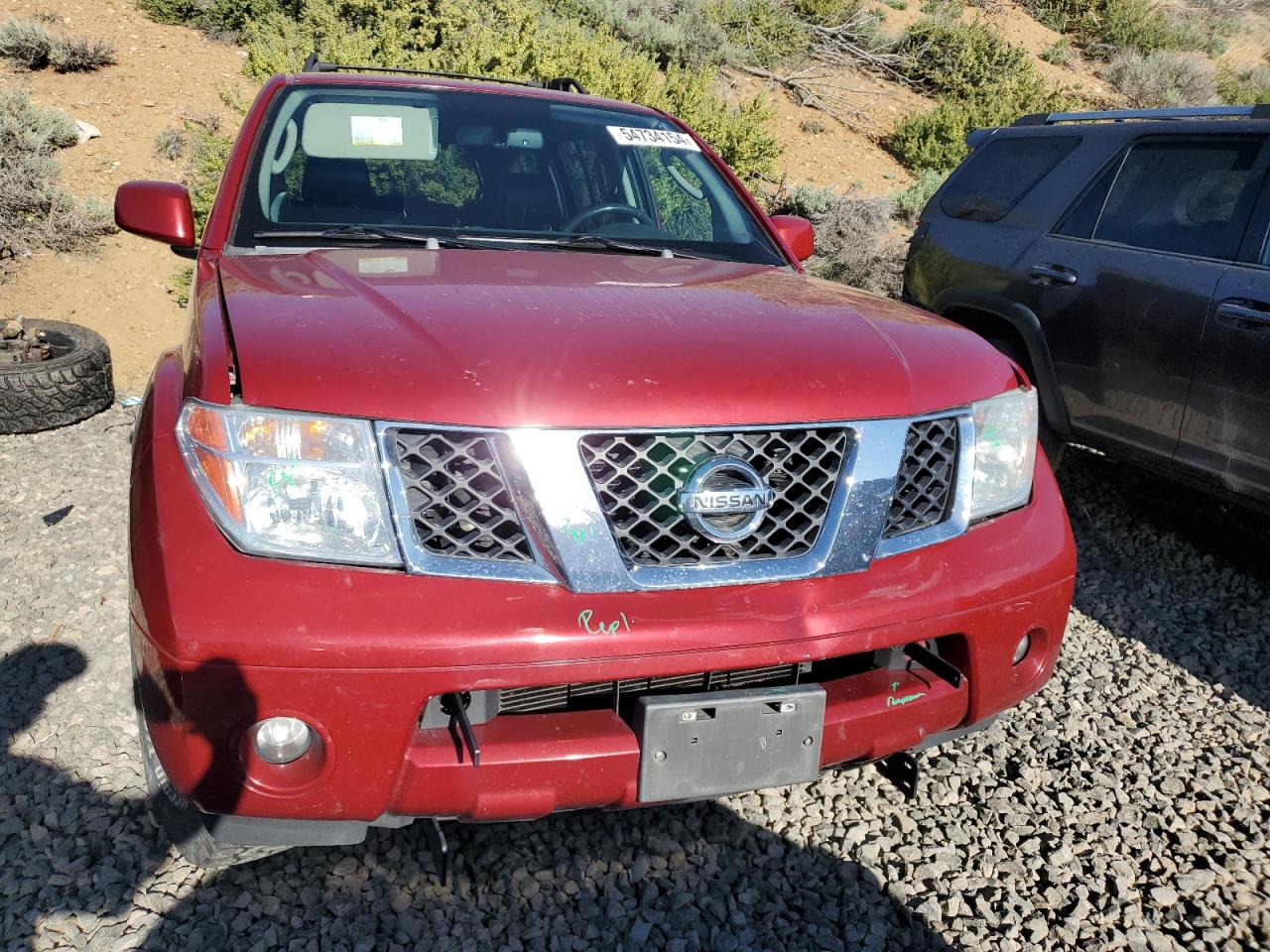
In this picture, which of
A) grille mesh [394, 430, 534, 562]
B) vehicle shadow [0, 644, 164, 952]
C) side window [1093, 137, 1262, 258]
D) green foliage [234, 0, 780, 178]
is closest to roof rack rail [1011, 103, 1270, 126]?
side window [1093, 137, 1262, 258]

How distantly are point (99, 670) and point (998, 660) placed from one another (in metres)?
2.61

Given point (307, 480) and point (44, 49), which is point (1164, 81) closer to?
point (44, 49)

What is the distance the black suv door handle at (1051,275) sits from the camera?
14.1ft

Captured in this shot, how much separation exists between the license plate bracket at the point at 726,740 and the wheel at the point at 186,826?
2.42 ft

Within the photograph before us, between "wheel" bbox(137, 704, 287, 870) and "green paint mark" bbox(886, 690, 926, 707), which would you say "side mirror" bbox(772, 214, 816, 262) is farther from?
→ "wheel" bbox(137, 704, 287, 870)

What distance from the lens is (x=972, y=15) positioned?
21844mm

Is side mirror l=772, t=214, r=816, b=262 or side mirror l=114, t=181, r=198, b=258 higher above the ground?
side mirror l=114, t=181, r=198, b=258

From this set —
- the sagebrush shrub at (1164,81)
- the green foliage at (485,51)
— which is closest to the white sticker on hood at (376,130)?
the green foliage at (485,51)

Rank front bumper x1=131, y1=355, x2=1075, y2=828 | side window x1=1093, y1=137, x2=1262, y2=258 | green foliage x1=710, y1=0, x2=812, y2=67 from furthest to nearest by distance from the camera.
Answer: green foliage x1=710, y1=0, x2=812, y2=67
side window x1=1093, y1=137, x2=1262, y2=258
front bumper x1=131, y1=355, x2=1075, y2=828

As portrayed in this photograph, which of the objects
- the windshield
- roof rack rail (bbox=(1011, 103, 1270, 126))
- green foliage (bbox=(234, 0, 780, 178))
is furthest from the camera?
green foliage (bbox=(234, 0, 780, 178))

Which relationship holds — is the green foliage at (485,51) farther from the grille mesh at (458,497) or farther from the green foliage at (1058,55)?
the green foliage at (1058,55)

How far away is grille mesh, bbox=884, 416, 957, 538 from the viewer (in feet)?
6.83

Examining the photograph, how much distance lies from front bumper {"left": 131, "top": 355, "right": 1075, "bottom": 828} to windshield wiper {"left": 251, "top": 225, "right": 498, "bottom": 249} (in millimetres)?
912

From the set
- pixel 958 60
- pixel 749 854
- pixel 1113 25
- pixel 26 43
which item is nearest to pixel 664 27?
pixel 958 60
